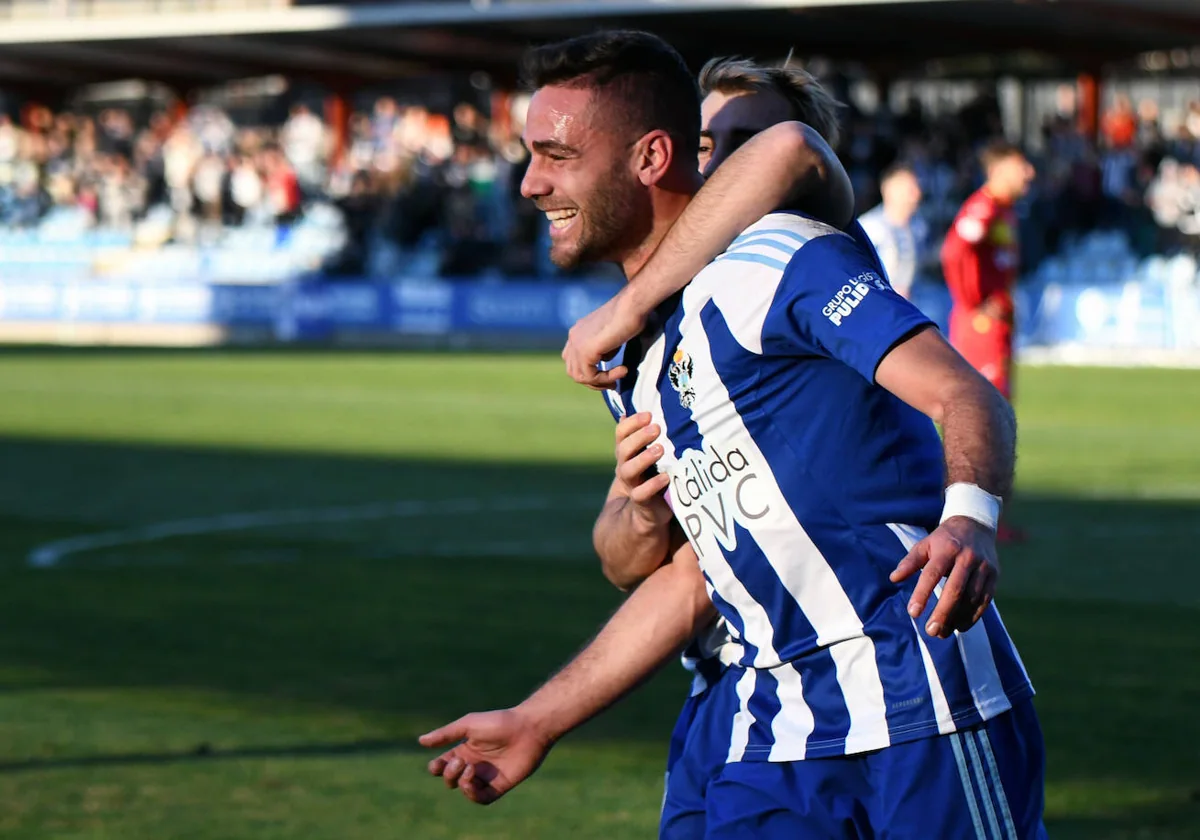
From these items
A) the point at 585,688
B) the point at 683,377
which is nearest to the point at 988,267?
the point at 585,688

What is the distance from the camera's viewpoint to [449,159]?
38625 mm

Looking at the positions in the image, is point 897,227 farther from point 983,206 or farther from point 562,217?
point 562,217

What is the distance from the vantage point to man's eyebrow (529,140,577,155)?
3289 mm

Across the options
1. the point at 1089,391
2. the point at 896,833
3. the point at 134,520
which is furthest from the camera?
the point at 1089,391

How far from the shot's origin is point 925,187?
32.9 meters

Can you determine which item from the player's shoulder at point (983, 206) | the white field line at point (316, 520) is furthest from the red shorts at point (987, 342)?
the white field line at point (316, 520)

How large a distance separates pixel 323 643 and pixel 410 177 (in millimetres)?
30523

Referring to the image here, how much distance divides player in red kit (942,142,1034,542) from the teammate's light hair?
8.42 metres

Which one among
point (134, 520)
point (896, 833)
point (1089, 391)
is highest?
point (896, 833)

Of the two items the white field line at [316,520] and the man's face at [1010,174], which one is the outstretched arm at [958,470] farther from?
the man's face at [1010,174]

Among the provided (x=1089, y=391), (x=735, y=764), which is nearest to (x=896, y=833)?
(x=735, y=764)

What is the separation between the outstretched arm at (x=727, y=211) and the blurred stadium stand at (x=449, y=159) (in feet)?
83.1

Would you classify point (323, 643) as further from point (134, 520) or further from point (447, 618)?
point (134, 520)

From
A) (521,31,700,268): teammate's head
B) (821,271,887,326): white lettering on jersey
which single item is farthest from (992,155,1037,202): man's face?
(821,271,887,326): white lettering on jersey
